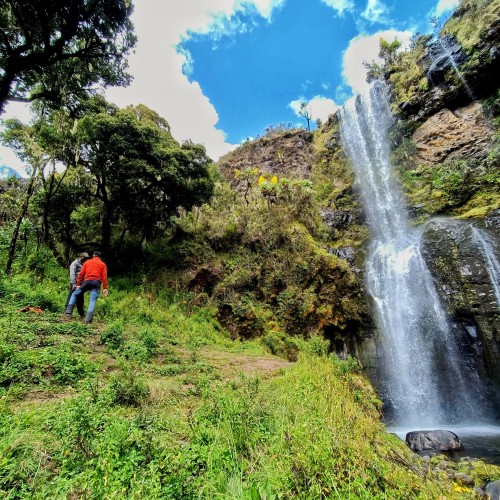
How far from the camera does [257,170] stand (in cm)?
2562

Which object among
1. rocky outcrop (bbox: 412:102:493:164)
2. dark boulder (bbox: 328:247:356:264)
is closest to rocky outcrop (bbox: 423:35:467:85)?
rocky outcrop (bbox: 412:102:493:164)

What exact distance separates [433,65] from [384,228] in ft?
38.9

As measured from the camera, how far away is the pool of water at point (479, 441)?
7.11 metres

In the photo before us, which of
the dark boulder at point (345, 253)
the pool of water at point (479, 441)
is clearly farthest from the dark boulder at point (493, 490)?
the dark boulder at point (345, 253)

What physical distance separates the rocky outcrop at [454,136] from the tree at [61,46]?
726 inches

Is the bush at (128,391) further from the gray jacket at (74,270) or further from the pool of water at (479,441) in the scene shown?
the pool of water at (479,441)

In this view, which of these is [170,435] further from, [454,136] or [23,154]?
[454,136]

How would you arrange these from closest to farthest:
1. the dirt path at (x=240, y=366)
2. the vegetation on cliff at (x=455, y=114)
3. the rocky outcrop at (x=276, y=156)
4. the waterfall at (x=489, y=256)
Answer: the dirt path at (x=240, y=366), the waterfall at (x=489, y=256), the vegetation on cliff at (x=455, y=114), the rocky outcrop at (x=276, y=156)

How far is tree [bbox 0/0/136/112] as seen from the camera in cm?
959

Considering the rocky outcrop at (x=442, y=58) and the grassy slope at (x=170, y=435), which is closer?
the grassy slope at (x=170, y=435)

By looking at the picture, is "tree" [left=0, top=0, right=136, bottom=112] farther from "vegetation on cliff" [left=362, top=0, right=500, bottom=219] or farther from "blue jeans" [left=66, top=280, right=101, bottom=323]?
Result: "vegetation on cliff" [left=362, top=0, right=500, bottom=219]

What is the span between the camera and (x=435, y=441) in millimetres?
7734

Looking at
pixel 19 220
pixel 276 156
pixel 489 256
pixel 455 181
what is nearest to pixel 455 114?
pixel 455 181

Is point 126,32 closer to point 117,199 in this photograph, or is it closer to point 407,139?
point 117,199
